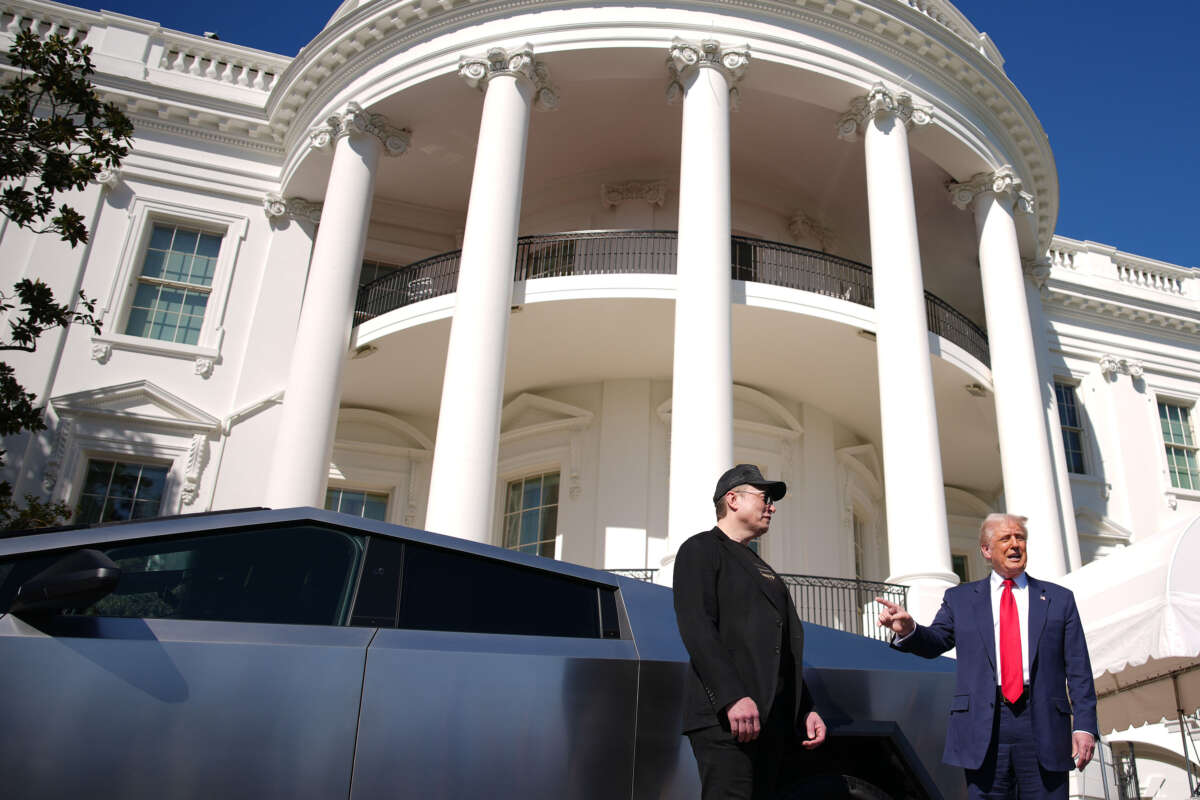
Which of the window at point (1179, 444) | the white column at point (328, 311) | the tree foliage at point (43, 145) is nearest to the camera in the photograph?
the tree foliage at point (43, 145)

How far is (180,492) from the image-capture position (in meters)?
14.2

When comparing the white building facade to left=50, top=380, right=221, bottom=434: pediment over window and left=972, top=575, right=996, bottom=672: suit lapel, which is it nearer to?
left=50, top=380, right=221, bottom=434: pediment over window

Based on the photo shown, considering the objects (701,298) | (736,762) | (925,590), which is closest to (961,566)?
(925,590)

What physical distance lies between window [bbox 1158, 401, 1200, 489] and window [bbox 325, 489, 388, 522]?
51.5 feet

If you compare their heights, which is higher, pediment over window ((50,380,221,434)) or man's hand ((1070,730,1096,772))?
pediment over window ((50,380,221,434))

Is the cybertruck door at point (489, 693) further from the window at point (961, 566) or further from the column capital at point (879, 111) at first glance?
the window at point (961, 566)

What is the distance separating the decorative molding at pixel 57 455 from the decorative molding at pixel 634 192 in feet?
30.4

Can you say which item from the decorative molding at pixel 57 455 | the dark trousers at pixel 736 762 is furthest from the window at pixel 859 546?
the dark trousers at pixel 736 762

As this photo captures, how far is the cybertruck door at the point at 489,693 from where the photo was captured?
3.01 meters

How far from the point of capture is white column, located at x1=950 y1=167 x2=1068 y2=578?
1295 centimetres

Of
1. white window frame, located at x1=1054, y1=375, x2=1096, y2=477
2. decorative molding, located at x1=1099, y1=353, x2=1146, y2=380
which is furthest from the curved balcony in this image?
decorative molding, located at x1=1099, y1=353, x2=1146, y2=380

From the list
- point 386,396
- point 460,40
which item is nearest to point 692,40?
point 460,40

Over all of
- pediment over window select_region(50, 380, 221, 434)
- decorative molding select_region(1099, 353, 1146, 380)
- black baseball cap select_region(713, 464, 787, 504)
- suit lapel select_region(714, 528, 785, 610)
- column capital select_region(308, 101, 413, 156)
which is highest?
column capital select_region(308, 101, 413, 156)

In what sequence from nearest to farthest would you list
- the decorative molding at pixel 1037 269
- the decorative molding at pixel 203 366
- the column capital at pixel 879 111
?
the column capital at pixel 879 111 → the decorative molding at pixel 203 366 → the decorative molding at pixel 1037 269
